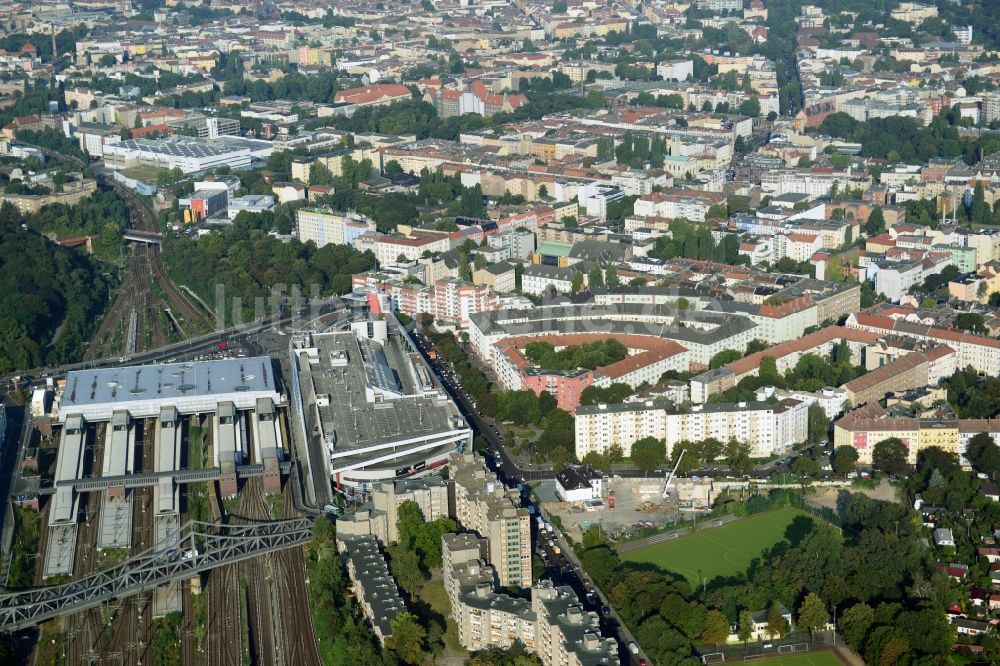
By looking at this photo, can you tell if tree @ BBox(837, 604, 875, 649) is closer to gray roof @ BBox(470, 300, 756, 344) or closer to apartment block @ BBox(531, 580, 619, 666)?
apartment block @ BBox(531, 580, 619, 666)

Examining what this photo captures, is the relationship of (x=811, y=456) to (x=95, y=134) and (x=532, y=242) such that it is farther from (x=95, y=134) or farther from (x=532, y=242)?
(x=95, y=134)

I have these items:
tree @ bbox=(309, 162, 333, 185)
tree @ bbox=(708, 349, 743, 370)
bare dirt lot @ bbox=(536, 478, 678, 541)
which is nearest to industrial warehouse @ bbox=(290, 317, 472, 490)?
bare dirt lot @ bbox=(536, 478, 678, 541)

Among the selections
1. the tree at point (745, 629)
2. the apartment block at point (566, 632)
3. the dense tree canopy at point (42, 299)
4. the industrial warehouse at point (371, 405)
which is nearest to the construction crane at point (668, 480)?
the industrial warehouse at point (371, 405)

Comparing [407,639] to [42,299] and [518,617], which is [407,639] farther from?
[42,299]

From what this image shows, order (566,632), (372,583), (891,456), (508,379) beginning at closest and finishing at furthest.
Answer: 1. (566,632)
2. (372,583)
3. (891,456)
4. (508,379)

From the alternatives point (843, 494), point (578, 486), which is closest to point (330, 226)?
point (578, 486)

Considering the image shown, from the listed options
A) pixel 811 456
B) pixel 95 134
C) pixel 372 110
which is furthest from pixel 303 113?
pixel 811 456
